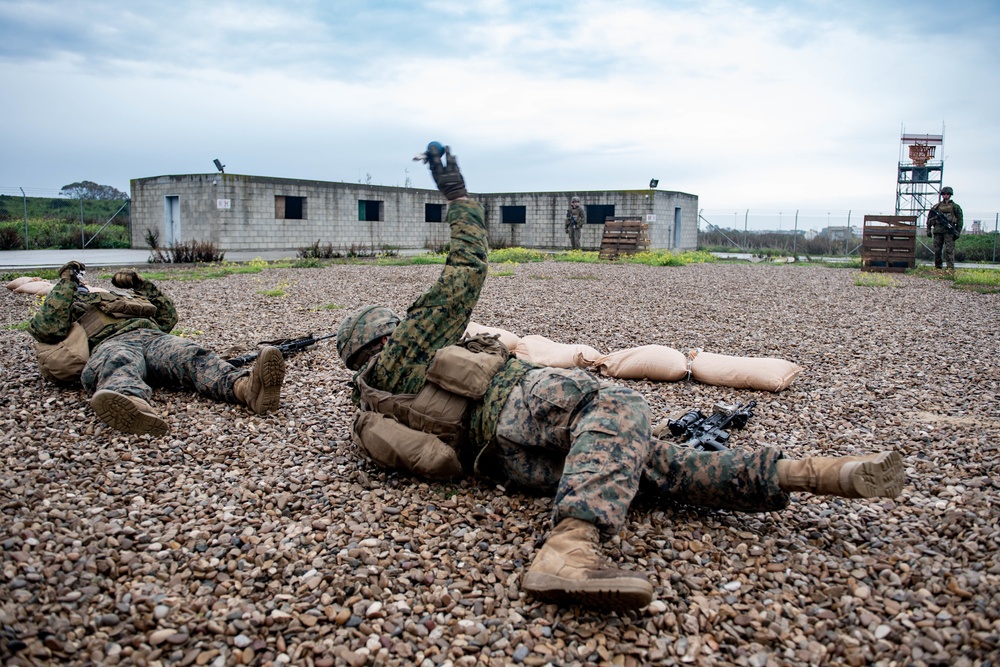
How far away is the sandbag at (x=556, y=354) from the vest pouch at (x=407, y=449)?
2459 millimetres

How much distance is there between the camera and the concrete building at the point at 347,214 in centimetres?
2158

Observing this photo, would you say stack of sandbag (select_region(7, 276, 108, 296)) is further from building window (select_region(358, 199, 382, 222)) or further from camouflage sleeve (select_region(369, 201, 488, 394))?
building window (select_region(358, 199, 382, 222))

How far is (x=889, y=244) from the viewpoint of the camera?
16.5 metres

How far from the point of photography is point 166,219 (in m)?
22.5

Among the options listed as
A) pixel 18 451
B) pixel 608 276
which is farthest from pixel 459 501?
pixel 608 276


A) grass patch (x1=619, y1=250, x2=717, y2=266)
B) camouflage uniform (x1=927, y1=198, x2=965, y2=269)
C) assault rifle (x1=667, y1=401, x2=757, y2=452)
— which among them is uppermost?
camouflage uniform (x1=927, y1=198, x2=965, y2=269)

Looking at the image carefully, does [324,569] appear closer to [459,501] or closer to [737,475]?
[459,501]

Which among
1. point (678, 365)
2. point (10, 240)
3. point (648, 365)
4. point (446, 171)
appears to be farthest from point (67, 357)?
point (10, 240)

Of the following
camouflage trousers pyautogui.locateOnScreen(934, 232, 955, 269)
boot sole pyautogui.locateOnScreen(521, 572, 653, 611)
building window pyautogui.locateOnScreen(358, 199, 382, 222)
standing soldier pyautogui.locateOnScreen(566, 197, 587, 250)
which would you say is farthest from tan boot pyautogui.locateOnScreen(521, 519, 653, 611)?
building window pyautogui.locateOnScreen(358, 199, 382, 222)

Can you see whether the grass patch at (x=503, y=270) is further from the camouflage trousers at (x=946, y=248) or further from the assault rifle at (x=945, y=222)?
the camouflage trousers at (x=946, y=248)

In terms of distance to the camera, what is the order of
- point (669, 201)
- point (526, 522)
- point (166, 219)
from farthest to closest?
point (669, 201) < point (166, 219) < point (526, 522)

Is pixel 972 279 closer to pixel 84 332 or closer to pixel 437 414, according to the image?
pixel 437 414

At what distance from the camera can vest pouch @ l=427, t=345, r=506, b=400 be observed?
9.17ft

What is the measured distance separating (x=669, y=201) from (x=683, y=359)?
23557 millimetres
